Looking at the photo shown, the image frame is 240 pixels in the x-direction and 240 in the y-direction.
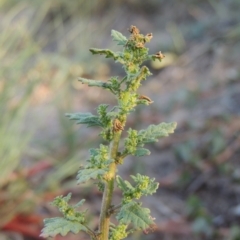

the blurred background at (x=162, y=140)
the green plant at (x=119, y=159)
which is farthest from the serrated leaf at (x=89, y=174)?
the blurred background at (x=162, y=140)

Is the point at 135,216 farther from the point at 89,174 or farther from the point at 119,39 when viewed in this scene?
the point at 119,39

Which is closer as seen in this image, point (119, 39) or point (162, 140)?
point (119, 39)

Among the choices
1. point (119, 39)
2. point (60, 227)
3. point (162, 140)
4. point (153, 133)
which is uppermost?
point (162, 140)

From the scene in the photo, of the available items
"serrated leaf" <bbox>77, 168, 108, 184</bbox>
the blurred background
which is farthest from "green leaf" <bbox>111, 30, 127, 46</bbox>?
the blurred background

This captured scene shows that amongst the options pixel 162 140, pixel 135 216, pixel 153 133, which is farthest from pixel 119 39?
pixel 162 140

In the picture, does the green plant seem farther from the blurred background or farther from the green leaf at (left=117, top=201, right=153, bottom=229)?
the blurred background

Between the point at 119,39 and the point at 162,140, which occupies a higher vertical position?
the point at 162,140
